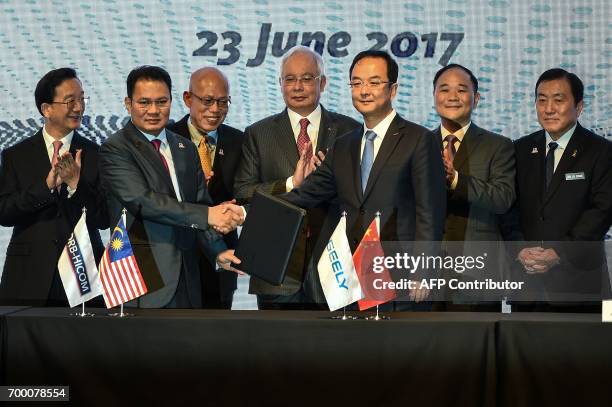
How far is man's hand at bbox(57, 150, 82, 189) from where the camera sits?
5.55 metres

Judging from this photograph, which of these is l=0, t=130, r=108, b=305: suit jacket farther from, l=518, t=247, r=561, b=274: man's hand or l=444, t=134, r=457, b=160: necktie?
l=518, t=247, r=561, b=274: man's hand

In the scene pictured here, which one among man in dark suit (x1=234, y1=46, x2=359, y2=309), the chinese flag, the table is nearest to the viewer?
the table

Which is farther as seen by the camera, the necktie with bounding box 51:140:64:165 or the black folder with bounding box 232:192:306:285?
the necktie with bounding box 51:140:64:165

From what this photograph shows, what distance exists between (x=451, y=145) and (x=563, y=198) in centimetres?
67

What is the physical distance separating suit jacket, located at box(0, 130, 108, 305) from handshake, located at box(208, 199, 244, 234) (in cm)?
75

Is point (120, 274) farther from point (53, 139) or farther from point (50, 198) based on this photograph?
point (53, 139)

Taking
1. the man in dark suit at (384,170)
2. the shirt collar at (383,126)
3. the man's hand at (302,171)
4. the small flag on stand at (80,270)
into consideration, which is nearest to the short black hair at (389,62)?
the man in dark suit at (384,170)

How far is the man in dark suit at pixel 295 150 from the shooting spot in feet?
17.8

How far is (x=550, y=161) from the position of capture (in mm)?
5387

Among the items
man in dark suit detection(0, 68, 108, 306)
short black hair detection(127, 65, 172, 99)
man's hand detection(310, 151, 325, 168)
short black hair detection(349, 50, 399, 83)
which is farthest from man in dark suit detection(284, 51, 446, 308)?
man in dark suit detection(0, 68, 108, 306)

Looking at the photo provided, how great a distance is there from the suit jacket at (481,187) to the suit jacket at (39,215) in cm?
200

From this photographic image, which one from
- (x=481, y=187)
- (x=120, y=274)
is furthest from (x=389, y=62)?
(x=120, y=274)

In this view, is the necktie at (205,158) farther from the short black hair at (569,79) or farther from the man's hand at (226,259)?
the short black hair at (569,79)

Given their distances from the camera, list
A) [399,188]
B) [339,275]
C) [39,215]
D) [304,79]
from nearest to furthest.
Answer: [339,275]
[399,188]
[304,79]
[39,215]
